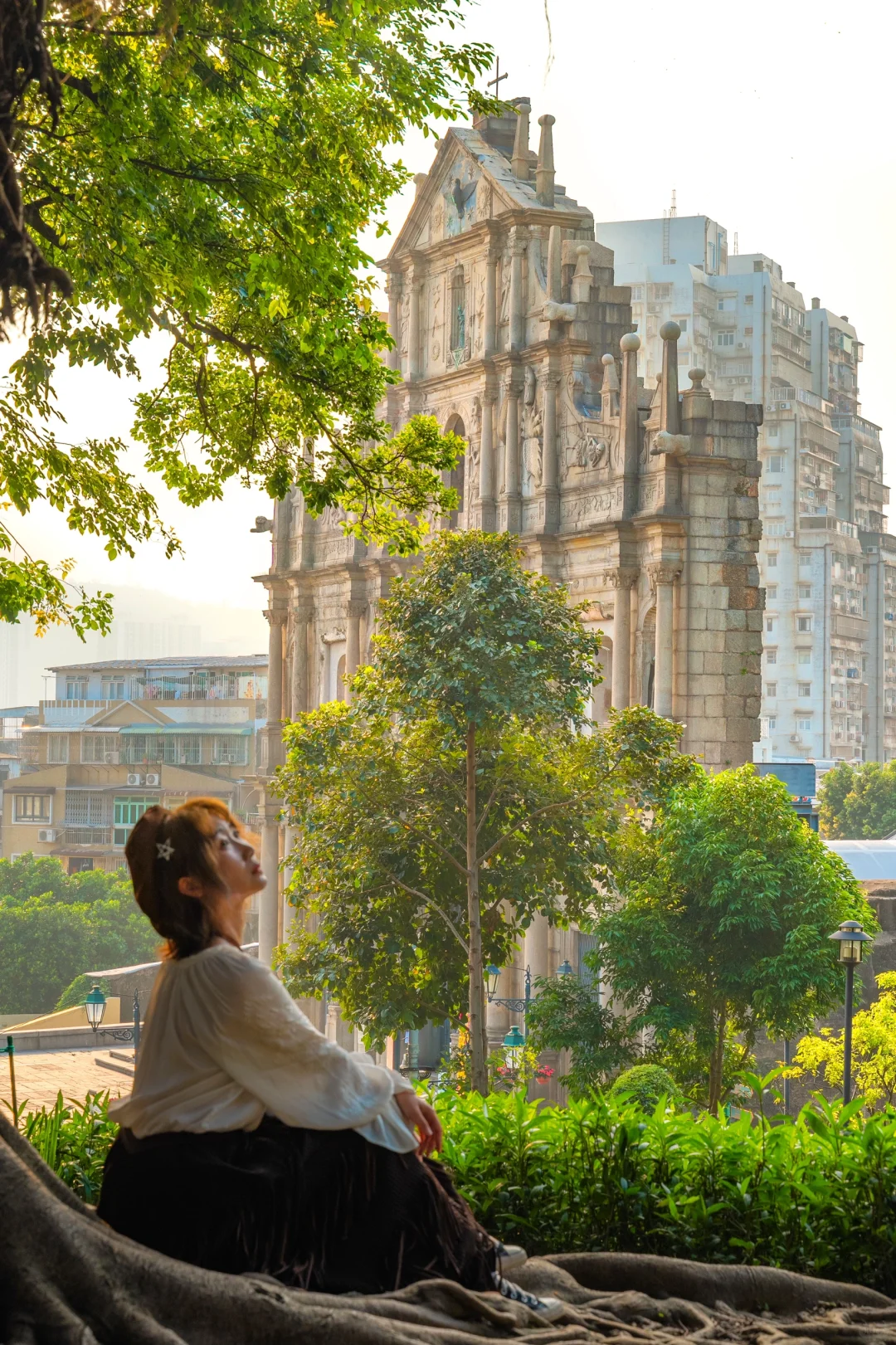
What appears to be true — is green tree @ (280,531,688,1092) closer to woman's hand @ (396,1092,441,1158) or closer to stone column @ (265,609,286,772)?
woman's hand @ (396,1092,441,1158)

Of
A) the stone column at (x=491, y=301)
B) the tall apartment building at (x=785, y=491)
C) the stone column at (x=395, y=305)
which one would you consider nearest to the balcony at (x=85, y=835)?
the tall apartment building at (x=785, y=491)

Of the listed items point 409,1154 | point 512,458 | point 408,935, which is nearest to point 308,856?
point 408,935

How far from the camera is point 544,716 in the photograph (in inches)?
768

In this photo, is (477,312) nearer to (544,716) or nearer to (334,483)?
(544,716)

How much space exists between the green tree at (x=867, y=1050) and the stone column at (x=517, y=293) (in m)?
14.4

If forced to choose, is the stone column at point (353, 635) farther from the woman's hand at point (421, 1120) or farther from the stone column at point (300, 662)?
the woman's hand at point (421, 1120)

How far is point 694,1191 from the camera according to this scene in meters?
6.86

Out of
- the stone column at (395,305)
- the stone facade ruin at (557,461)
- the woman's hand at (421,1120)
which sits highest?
the stone column at (395,305)

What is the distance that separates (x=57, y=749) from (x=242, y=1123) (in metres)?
83.3

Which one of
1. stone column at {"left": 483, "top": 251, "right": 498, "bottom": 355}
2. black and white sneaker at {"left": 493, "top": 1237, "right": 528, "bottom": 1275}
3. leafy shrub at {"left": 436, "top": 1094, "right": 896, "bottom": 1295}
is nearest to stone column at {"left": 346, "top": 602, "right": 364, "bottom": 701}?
stone column at {"left": 483, "top": 251, "right": 498, "bottom": 355}

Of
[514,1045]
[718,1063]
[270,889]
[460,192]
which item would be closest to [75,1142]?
[718,1063]

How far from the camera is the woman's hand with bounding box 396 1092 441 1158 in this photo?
4.98 meters

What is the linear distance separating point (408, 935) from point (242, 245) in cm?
1084

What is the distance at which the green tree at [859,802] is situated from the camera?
225 ft
